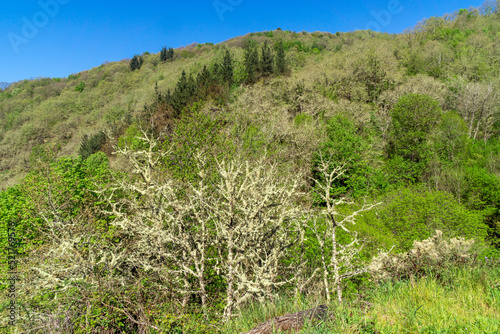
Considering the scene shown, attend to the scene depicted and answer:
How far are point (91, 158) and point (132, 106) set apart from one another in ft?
97.3

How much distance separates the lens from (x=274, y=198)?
26.0 feet

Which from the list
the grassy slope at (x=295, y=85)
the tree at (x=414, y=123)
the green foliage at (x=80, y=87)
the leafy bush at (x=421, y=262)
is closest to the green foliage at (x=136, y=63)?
the grassy slope at (x=295, y=85)

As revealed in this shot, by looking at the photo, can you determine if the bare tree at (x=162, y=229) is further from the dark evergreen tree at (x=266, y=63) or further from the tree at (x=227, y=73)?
the dark evergreen tree at (x=266, y=63)

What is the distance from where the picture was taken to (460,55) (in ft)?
162

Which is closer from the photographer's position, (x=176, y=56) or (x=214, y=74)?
(x=214, y=74)

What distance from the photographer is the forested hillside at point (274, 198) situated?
17.7ft

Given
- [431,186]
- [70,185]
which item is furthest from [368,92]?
[70,185]

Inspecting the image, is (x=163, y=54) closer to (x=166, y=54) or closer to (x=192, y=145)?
(x=166, y=54)

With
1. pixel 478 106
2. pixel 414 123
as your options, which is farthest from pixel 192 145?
pixel 478 106

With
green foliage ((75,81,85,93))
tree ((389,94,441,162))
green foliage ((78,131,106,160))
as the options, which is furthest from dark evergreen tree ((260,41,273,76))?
green foliage ((75,81,85,93))

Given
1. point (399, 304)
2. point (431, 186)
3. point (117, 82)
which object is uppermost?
point (117, 82)

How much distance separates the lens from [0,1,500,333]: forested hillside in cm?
539

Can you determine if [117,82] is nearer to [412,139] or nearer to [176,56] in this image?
[176,56]

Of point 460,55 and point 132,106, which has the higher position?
point 132,106
